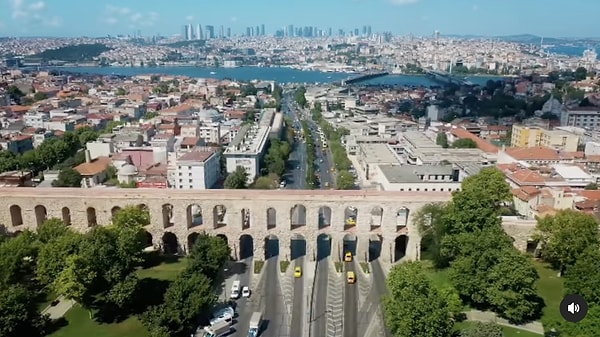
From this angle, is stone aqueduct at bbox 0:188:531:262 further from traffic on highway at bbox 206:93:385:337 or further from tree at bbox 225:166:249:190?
tree at bbox 225:166:249:190

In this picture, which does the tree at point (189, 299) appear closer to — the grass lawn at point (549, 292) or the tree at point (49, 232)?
the tree at point (49, 232)

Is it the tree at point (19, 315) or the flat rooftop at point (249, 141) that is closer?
the tree at point (19, 315)

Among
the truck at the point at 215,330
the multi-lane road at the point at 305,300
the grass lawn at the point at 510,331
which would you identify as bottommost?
the multi-lane road at the point at 305,300

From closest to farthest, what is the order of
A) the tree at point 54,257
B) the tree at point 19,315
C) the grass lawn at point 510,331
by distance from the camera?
1. the tree at point 19,315
2. the grass lawn at point 510,331
3. the tree at point 54,257

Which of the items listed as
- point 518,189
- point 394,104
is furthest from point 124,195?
point 394,104

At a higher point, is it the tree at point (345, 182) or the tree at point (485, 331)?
the tree at point (485, 331)

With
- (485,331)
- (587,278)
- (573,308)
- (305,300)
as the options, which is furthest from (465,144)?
(485,331)

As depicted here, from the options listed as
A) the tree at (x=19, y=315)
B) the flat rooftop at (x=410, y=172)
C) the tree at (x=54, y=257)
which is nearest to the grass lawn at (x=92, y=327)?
the tree at (x=19, y=315)
